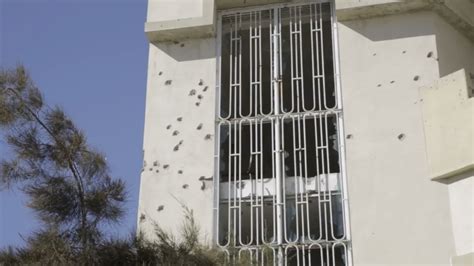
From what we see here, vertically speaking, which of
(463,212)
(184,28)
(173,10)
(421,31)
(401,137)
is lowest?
(463,212)

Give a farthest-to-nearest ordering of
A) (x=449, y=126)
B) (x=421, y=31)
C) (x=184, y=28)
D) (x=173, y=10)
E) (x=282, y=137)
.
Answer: (x=173, y=10)
(x=184, y=28)
(x=421, y=31)
(x=282, y=137)
(x=449, y=126)

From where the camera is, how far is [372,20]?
15.1 metres

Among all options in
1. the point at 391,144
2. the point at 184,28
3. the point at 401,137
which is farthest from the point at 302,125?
the point at 184,28

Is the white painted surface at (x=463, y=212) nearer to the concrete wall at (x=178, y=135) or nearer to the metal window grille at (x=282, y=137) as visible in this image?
the metal window grille at (x=282, y=137)

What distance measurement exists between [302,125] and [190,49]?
279cm

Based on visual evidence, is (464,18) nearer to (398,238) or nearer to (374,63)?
(374,63)

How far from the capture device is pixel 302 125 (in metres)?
14.5

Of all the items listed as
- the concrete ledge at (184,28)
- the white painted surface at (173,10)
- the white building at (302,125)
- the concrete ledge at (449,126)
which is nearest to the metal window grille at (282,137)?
the white building at (302,125)

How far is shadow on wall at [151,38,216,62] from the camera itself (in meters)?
15.5

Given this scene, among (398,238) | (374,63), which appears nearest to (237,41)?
(374,63)

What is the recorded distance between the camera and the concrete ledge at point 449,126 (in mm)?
8445

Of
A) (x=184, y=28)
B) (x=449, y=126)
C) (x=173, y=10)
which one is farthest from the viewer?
(x=173, y=10)

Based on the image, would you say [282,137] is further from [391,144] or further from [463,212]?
[463,212]

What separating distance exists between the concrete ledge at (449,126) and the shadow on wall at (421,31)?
225 inches
